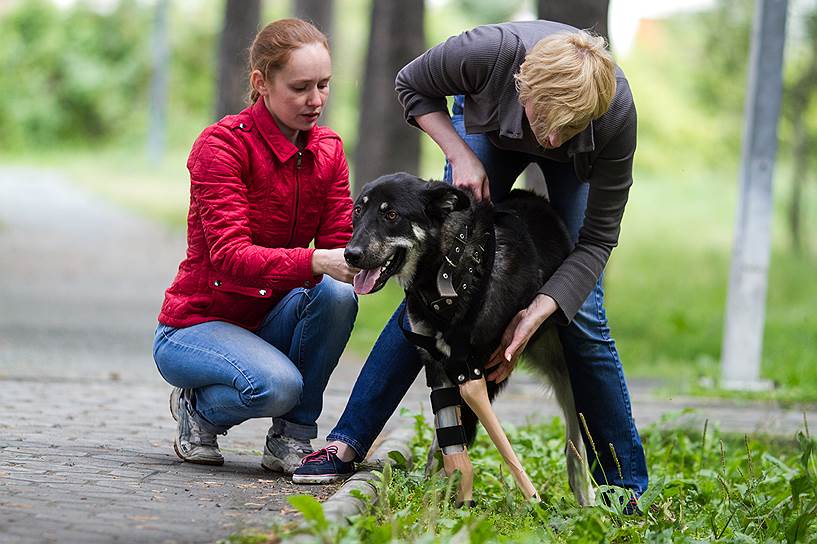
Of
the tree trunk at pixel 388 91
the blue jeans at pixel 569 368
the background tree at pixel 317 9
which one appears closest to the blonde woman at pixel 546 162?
the blue jeans at pixel 569 368

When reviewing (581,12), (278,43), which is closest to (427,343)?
(278,43)

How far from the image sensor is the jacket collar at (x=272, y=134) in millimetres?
4695

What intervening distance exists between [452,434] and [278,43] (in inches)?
64.8

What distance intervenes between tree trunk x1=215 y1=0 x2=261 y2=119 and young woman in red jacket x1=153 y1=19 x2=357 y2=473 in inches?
525

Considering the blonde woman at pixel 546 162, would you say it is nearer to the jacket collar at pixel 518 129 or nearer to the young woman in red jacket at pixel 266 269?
the jacket collar at pixel 518 129

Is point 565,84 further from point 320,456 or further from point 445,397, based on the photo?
point 320,456

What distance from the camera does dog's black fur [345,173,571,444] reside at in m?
4.21

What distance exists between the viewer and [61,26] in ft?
174

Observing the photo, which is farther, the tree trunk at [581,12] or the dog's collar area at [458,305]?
the tree trunk at [581,12]

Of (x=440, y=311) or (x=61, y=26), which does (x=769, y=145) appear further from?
(x=61, y=26)

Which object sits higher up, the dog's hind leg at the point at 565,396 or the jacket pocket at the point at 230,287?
the jacket pocket at the point at 230,287

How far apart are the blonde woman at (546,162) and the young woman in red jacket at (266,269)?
0.92ft

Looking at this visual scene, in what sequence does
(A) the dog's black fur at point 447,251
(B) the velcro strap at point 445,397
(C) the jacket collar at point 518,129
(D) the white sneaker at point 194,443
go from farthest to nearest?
(D) the white sneaker at point 194,443, (B) the velcro strap at point 445,397, (C) the jacket collar at point 518,129, (A) the dog's black fur at point 447,251

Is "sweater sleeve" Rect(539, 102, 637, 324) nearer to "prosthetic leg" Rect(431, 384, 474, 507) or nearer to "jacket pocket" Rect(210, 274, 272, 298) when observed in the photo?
"prosthetic leg" Rect(431, 384, 474, 507)
